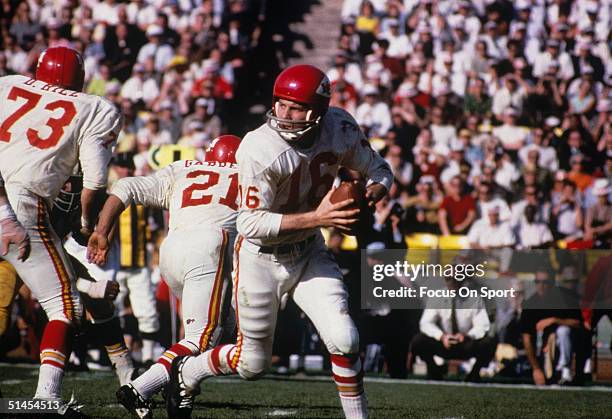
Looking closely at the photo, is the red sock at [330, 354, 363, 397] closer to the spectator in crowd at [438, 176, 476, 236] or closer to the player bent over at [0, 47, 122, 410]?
the player bent over at [0, 47, 122, 410]

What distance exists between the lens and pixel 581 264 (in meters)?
8.85

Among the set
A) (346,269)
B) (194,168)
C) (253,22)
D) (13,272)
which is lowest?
(346,269)

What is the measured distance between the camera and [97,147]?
16.9 ft

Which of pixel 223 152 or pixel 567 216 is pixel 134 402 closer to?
pixel 223 152

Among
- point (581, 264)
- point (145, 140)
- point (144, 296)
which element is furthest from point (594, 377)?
point (145, 140)

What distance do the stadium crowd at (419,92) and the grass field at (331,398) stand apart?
1.19 metres

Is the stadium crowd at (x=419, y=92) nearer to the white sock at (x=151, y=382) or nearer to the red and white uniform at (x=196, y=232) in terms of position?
the red and white uniform at (x=196, y=232)

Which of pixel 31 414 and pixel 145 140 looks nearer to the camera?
pixel 31 414

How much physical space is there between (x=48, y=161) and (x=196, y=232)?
104 centimetres

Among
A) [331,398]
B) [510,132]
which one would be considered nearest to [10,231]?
[331,398]

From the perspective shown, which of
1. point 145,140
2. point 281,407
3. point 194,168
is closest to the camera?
point 194,168

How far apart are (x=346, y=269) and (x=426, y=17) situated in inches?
204

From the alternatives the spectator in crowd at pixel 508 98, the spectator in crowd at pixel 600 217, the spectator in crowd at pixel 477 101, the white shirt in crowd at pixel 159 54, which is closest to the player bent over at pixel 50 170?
the spectator in crowd at pixel 600 217

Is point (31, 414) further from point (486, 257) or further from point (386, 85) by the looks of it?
point (386, 85)
